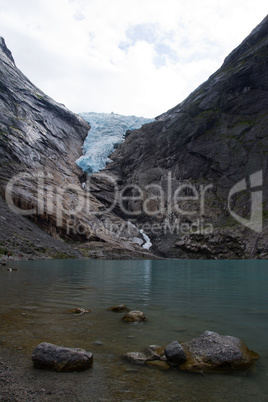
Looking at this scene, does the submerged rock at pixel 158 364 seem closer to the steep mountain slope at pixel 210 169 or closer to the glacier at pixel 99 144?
the steep mountain slope at pixel 210 169

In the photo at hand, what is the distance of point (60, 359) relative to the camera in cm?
611

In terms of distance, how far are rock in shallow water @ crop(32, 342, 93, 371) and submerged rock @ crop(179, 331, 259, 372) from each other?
2183 mm

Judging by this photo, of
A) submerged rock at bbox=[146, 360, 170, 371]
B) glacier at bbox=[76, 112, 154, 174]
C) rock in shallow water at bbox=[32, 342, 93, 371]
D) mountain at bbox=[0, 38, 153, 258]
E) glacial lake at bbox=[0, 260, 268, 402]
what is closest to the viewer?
glacial lake at bbox=[0, 260, 268, 402]

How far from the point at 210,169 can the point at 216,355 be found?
129 m

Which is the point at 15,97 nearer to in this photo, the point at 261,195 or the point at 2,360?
the point at 261,195

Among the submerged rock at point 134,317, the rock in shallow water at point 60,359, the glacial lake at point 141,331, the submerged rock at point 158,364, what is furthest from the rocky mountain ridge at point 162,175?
the submerged rock at point 158,364

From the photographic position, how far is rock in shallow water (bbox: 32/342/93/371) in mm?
A: 6008

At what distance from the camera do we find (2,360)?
631 cm

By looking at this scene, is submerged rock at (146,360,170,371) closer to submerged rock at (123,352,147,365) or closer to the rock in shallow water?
submerged rock at (123,352,147,365)

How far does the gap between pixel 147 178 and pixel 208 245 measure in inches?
2017

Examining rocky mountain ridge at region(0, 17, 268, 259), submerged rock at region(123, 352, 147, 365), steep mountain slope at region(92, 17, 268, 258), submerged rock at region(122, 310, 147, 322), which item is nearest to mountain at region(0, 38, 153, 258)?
rocky mountain ridge at region(0, 17, 268, 259)

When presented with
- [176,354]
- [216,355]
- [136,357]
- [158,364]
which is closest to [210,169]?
[216,355]

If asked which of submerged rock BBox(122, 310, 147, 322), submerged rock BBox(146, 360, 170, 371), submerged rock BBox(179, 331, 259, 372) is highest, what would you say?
submerged rock BBox(179, 331, 259, 372)

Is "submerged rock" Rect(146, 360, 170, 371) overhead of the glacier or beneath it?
beneath
